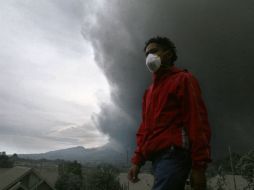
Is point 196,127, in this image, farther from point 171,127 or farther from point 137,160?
point 137,160

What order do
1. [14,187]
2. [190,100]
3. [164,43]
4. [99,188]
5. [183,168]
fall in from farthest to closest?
[99,188], [14,187], [164,43], [190,100], [183,168]

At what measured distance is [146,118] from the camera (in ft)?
8.95

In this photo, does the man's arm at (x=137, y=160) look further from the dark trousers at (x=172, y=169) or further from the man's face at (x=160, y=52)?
the man's face at (x=160, y=52)

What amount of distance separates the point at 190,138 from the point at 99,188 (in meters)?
41.5

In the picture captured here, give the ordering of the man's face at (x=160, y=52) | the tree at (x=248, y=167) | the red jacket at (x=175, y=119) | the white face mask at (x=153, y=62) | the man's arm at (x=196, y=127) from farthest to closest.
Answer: the tree at (x=248, y=167)
the man's face at (x=160, y=52)
the white face mask at (x=153, y=62)
the red jacket at (x=175, y=119)
the man's arm at (x=196, y=127)

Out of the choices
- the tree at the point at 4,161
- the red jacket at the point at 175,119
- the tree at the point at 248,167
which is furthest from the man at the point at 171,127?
the tree at the point at 4,161

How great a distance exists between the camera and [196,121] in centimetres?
231

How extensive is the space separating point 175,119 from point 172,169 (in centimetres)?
39

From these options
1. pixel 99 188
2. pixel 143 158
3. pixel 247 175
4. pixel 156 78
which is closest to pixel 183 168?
pixel 143 158

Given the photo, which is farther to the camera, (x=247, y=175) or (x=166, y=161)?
(x=247, y=175)

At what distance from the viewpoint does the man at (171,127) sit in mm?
2225

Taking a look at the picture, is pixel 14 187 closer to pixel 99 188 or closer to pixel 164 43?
pixel 99 188

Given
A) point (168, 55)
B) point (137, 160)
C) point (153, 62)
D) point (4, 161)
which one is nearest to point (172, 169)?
point (137, 160)

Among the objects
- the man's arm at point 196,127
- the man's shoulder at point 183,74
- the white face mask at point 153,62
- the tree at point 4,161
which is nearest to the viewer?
the man's arm at point 196,127
